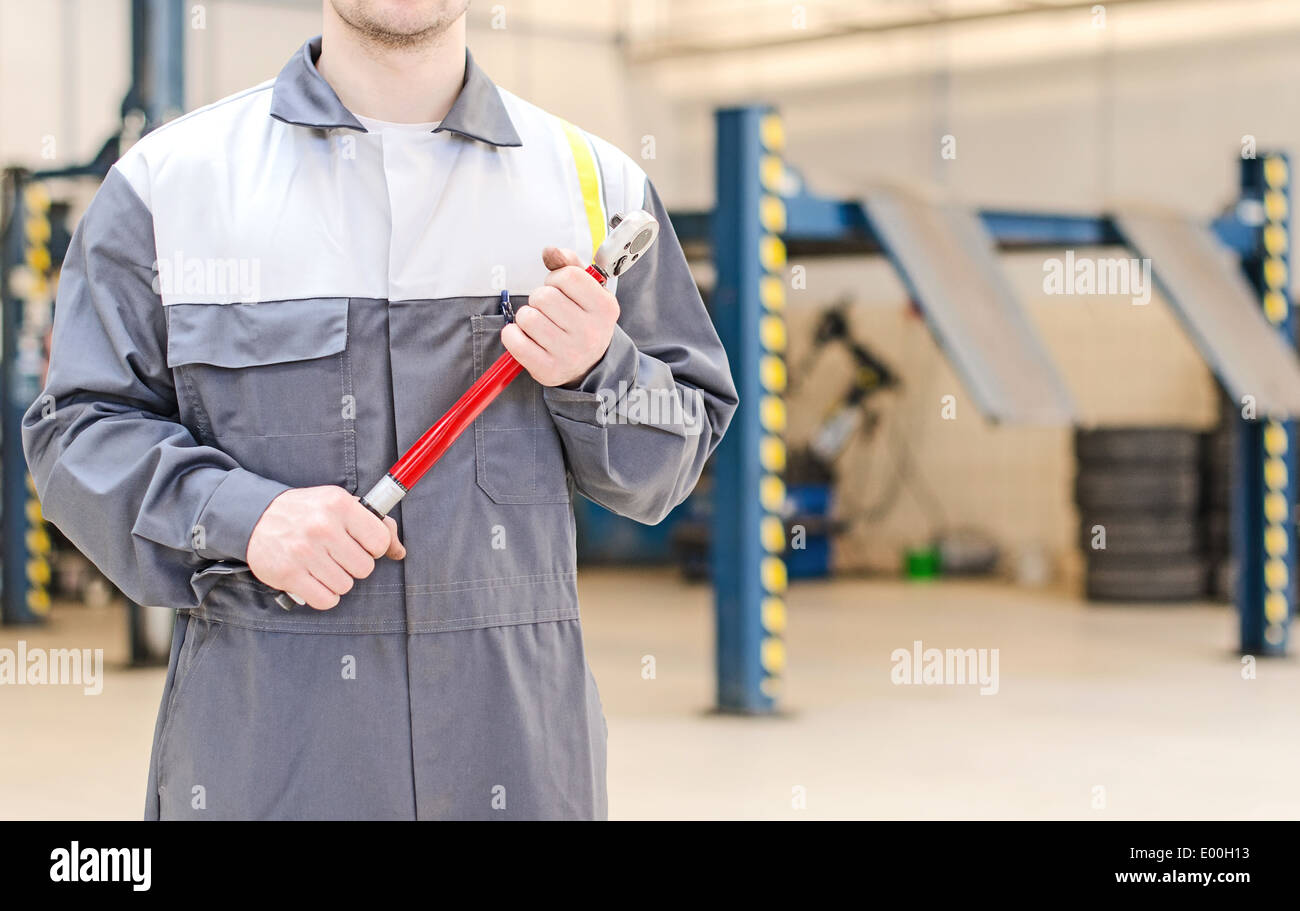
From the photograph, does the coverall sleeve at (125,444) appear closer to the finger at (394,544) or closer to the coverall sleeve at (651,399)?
the finger at (394,544)

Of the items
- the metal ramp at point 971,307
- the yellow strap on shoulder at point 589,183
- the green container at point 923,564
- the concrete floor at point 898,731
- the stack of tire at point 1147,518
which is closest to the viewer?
the yellow strap on shoulder at point 589,183

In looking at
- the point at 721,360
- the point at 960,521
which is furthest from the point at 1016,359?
the point at 960,521

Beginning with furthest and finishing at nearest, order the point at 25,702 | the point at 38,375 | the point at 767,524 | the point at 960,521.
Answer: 1. the point at 960,521
2. the point at 38,375
3. the point at 25,702
4. the point at 767,524

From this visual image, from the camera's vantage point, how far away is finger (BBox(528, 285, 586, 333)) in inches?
66.1

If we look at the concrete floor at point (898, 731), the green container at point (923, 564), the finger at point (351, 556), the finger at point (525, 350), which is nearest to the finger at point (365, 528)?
the finger at point (351, 556)

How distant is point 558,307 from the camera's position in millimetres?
1680

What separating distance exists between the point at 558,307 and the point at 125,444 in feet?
1.61

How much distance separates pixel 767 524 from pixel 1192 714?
2.14 meters

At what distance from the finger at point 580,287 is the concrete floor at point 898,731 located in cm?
384

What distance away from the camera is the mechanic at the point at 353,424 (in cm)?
173

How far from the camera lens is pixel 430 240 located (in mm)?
1794

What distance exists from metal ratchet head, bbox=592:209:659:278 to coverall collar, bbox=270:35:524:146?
8.2 inches

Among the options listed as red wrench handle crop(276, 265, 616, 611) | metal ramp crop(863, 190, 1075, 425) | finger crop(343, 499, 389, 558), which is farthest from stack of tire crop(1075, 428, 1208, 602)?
finger crop(343, 499, 389, 558)

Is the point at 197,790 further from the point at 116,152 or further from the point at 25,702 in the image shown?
the point at 116,152
